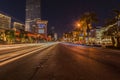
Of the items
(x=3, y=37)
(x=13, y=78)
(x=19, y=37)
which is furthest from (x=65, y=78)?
(x=19, y=37)

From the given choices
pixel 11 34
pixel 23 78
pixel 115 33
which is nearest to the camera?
pixel 23 78

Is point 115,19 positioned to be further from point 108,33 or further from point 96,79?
point 96,79

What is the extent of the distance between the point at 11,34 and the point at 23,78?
10206cm

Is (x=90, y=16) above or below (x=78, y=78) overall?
above

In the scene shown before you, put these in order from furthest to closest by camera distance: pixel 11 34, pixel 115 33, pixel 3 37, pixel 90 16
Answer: pixel 11 34
pixel 3 37
pixel 90 16
pixel 115 33

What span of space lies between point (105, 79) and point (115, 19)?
48.5m

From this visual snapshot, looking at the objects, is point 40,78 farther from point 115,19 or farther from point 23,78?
point 115,19

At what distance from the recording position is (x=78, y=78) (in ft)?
31.8

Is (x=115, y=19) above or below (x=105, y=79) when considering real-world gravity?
above

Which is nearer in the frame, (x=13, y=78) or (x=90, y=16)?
(x=13, y=78)

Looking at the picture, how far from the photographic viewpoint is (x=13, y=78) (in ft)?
33.1

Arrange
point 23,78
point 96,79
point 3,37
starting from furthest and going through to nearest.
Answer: point 3,37, point 23,78, point 96,79

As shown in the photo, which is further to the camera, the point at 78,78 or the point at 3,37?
Result: the point at 3,37

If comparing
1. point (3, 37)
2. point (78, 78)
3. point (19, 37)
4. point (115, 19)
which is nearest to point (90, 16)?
point (115, 19)
